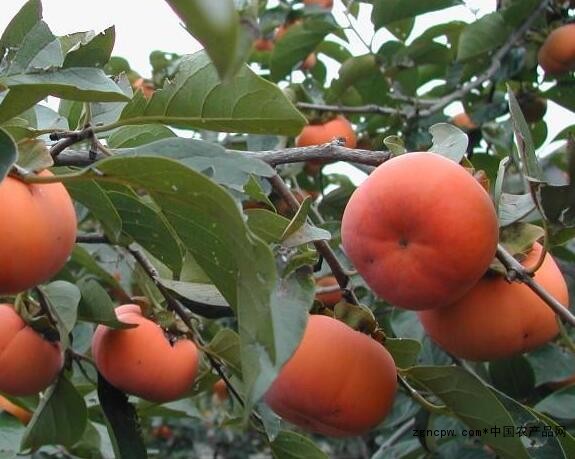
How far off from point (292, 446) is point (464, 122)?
1.46 meters

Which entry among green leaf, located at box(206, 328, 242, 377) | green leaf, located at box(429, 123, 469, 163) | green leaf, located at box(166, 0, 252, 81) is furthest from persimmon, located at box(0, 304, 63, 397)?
green leaf, located at box(166, 0, 252, 81)

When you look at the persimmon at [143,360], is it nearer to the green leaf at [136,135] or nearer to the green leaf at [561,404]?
the green leaf at [136,135]

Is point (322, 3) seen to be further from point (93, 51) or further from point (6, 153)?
point (6, 153)

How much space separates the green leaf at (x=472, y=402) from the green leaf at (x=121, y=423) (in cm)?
48

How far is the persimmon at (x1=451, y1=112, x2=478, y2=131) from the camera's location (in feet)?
7.48

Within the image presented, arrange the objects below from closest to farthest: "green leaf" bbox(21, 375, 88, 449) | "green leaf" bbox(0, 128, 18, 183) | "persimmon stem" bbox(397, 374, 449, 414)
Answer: "green leaf" bbox(0, 128, 18, 183), "persimmon stem" bbox(397, 374, 449, 414), "green leaf" bbox(21, 375, 88, 449)

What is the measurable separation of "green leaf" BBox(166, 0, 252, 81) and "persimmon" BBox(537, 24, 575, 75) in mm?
1736

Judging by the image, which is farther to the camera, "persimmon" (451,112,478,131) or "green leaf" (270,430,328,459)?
"persimmon" (451,112,478,131)

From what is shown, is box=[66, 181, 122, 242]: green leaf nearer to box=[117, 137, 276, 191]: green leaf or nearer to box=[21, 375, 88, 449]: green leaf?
box=[117, 137, 276, 191]: green leaf

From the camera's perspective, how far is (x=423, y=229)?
2.73 ft

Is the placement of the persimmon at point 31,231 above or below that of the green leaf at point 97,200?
above

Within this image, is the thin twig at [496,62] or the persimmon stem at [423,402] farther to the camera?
the thin twig at [496,62]

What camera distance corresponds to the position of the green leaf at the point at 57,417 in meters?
1.29

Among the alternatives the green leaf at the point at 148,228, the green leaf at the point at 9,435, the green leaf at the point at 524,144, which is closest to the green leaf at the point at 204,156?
the green leaf at the point at 148,228
